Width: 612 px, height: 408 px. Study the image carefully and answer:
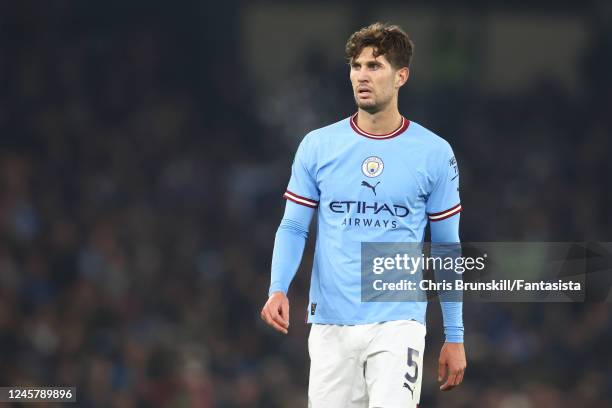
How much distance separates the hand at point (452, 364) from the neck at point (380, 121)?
1072 mm

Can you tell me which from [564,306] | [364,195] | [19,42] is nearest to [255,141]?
[19,42]

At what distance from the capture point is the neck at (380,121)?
6094 millimetres

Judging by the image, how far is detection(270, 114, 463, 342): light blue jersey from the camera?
5.98m

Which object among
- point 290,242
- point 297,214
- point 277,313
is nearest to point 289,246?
point 290,242

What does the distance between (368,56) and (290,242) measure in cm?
96

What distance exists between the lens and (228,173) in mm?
16000

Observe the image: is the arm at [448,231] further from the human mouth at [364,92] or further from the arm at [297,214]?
the arm at [297,214]

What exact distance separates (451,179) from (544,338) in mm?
8682

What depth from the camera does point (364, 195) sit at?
19.6 ft

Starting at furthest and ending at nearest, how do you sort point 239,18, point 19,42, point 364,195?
point 239,18
point 19,42
point 364,195

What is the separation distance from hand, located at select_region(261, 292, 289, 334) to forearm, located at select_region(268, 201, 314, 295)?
0.16 metres

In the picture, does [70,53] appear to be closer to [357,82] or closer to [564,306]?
[564,306]

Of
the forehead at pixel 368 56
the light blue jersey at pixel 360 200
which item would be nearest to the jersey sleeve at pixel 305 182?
the light blue jersey at pixel 360 200

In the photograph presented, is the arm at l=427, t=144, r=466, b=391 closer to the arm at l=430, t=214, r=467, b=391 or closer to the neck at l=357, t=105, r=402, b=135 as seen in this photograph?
the arm at l=430, t=214, r=467, b=391
